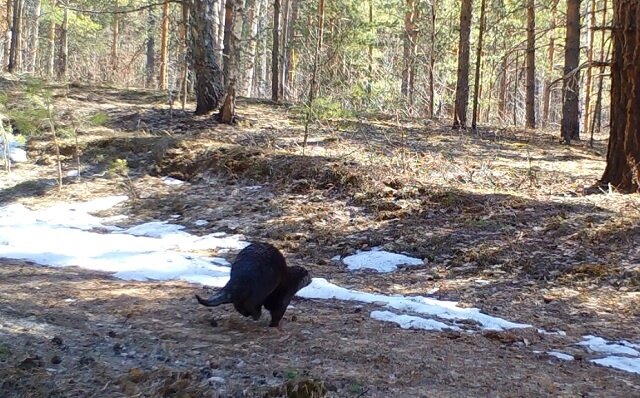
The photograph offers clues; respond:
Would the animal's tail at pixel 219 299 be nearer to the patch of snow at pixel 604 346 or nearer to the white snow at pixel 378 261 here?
the patch of snow at pixel 604 346

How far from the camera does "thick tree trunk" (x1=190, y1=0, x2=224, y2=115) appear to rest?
47.0 feet

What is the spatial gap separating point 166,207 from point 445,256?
4.90 m

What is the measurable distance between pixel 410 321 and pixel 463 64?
492 inches

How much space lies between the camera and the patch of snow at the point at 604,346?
17.5 ft

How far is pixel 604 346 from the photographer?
215 inches

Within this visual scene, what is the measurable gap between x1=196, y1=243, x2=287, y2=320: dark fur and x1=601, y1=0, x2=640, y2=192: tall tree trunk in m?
6.74

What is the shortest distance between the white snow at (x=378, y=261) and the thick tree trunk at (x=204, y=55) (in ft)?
25.9

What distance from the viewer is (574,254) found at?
7715 mm

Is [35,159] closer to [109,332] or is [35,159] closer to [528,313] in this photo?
[109,332]

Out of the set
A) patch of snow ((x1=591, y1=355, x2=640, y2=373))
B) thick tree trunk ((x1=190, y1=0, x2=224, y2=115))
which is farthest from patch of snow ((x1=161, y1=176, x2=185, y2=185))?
patch of snow ((x1=591, y1=355, x2=640, y2=373))

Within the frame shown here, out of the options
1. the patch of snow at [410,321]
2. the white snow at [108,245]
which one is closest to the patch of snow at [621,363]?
the patch of snow at [410,321]

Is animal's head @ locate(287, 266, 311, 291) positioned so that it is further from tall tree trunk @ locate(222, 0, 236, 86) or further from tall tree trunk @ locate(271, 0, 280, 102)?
tall tree trunk @ locate(271, 0, 280, 102)

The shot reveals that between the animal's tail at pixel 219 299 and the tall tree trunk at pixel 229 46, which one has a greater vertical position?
the tall tree trunk at pixel 229 46

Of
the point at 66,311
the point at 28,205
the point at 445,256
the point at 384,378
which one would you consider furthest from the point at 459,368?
the point at 28,205
